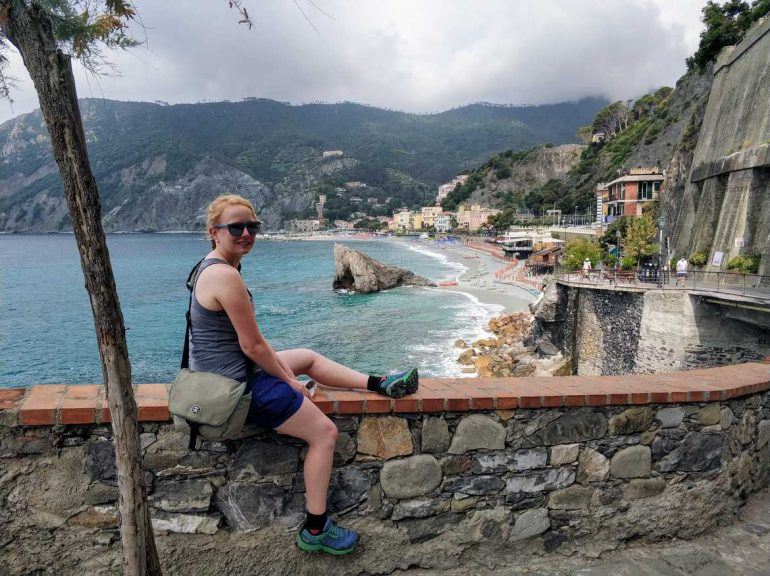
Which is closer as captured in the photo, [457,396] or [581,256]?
[457,396]

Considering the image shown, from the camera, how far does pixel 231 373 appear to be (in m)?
2.32

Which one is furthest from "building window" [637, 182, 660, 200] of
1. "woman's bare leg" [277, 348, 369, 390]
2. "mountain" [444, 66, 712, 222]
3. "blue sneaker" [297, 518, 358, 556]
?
"blue sneaker" [297, 518, 358, 556]

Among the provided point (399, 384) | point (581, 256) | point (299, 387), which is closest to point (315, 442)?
point (299, 387)

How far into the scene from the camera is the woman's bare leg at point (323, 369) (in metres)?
2.79

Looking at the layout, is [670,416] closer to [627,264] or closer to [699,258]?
[699,258]

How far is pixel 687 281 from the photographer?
17969 millimetres

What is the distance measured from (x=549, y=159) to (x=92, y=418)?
154m

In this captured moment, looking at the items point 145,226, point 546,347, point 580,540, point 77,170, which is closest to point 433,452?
point 580,540

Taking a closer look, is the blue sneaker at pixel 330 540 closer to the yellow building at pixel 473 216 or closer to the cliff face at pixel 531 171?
the yellow building at pixel 473 216

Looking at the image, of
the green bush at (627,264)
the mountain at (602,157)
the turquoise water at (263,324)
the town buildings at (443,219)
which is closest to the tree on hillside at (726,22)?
the mountain at (602,157)

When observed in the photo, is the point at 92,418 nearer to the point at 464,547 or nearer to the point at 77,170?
the point at 77,170

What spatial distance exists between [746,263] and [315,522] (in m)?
19.6

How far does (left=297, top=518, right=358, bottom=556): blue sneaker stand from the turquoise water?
18.5 metres

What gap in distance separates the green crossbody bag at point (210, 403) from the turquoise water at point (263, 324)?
62.1 ft
